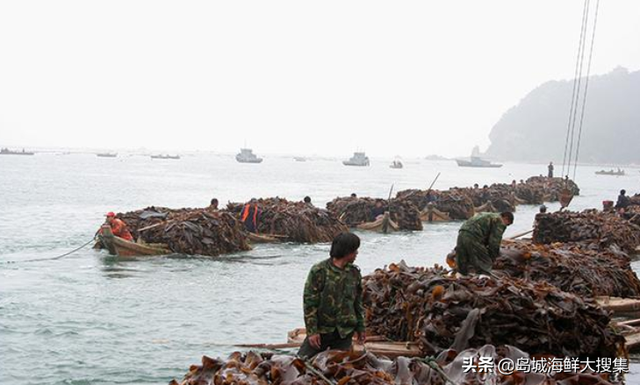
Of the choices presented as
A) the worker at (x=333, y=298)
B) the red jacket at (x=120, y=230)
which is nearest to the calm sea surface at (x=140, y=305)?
the red jacket at (x=120, y=230)

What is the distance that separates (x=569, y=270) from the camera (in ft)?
41.0

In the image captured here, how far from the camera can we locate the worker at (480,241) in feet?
33.1

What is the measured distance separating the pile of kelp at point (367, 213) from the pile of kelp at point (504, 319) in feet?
72.6

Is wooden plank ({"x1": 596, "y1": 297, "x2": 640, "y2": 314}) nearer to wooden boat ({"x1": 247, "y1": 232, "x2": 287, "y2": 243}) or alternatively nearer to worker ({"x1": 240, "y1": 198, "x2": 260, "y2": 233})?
wooden boat ({"x1": 247, "y1": 232, "x2": 287, "y2": 243})

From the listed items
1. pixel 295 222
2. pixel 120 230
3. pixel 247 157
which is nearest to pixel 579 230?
pixel 295 222

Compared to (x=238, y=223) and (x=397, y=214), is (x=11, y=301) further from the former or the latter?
(x=397, y=214)

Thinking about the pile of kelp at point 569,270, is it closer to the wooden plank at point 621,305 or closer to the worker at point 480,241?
the wooden plank at point 621,305

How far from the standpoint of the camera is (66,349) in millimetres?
11180

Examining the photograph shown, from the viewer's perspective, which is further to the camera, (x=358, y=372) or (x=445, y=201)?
(x=445, y=201)

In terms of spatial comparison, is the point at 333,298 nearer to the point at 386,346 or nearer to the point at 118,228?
the point at 386,346

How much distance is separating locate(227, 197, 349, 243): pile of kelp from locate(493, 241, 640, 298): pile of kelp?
12268mm

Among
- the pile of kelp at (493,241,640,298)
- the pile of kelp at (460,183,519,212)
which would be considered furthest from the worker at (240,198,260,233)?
the pile of kelp at (460,183,519,212)

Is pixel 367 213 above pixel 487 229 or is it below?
below

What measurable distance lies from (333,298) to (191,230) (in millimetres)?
15832
